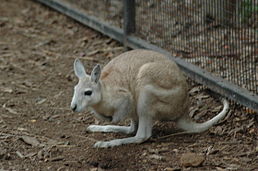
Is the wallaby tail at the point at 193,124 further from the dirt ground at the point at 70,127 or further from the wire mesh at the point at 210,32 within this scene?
the wire mesh at the point at 210,32

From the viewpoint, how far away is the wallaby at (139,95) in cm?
537

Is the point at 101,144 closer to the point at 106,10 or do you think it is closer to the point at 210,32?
the point at 210,32

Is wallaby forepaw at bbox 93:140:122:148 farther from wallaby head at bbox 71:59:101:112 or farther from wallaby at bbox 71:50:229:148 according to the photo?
wallaby head at bbox 71:59:101:112

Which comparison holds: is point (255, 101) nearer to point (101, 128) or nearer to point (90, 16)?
point (101, 128)

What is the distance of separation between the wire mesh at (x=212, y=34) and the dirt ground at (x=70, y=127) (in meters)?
0.39

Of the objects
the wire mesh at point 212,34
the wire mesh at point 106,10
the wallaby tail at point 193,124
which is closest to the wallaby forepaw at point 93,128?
the wallaby tail at point 193,124

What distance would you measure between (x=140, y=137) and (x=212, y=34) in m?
2.14

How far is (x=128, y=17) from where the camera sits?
7.76 m

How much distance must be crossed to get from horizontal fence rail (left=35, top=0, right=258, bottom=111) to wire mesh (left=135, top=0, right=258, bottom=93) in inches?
4.9

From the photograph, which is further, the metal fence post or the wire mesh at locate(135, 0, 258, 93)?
the metal fence post

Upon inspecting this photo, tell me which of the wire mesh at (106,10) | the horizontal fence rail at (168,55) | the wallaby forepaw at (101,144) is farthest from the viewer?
the wire mesh at (106,10)

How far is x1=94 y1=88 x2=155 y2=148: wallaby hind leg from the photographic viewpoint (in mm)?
5375

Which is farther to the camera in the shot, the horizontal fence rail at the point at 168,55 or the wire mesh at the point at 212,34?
the wire mesh at the point at 212,34

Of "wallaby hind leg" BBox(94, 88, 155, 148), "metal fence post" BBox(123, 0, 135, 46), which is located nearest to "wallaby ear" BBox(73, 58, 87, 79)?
"wallaby hind leg" BBox(94, 88, 155, 148)
